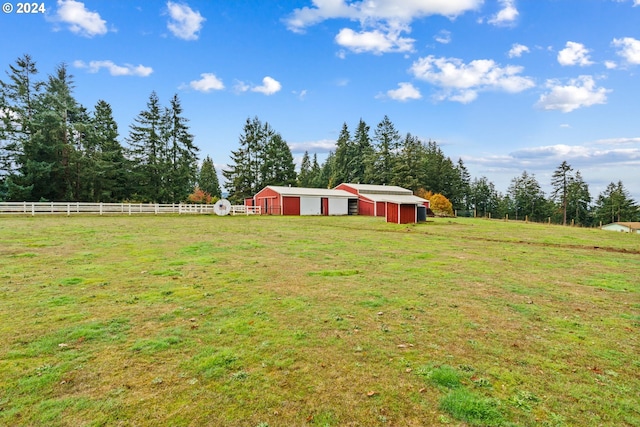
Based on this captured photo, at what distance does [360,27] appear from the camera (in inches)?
1057

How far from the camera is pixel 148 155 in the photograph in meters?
40.7

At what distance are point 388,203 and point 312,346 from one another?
22.9 meters

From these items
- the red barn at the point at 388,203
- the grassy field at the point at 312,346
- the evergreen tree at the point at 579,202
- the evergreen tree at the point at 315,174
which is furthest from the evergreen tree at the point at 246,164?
A: the evergreen tree at the point at 579,202

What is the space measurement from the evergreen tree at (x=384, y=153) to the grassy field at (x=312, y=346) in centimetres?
5146

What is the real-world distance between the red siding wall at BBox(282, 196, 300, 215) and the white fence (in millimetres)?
3912

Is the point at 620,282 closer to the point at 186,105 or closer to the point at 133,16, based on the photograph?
the point at 133,16

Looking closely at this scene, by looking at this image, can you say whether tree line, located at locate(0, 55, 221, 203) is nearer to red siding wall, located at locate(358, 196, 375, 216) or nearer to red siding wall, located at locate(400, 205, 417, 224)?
red siding wall, located at locate(358, 196, 375, 216)

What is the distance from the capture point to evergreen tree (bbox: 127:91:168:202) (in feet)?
132

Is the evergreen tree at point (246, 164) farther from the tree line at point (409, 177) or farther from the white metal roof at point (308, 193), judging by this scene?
the white metal roof at point (308, 193)

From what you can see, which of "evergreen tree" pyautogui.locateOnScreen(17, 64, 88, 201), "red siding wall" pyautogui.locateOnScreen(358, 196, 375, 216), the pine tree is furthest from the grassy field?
the pine tree

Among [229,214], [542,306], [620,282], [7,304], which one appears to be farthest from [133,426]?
[229,214]

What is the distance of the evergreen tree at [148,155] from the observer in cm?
4034

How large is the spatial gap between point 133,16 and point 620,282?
27.4 m

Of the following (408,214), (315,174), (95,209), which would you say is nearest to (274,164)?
(315,174)
